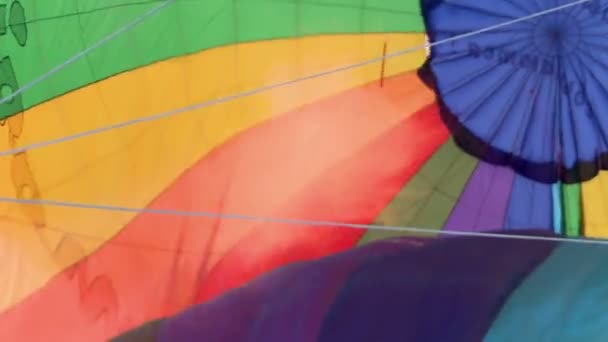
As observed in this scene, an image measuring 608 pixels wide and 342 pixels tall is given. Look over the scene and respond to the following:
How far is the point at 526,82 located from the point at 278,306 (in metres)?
0.35

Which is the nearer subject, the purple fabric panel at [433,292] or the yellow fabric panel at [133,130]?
the purple fabric panel at [433,292]

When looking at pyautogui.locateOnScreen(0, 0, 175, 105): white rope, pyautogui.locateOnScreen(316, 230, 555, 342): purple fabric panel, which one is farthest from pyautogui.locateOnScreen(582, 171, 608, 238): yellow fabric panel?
pyautogui.locateOnScreen(0, 0, 175, 105): white rope

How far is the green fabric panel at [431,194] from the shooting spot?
3.76 feet

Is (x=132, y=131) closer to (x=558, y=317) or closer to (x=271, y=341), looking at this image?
(x=271, y=341)

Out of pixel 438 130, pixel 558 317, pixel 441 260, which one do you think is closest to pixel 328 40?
pixel 438 130

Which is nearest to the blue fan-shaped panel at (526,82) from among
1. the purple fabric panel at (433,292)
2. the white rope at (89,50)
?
the purple fabric panel at (433,292)

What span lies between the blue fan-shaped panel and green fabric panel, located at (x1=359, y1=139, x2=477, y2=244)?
20 mm

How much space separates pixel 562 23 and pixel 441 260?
27 centimetres

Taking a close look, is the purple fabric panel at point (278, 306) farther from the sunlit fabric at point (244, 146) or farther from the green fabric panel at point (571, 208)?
the green fabric panel at point (571, 208)

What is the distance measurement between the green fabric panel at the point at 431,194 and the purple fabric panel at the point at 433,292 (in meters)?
0.06

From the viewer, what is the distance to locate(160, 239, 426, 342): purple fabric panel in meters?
1.06

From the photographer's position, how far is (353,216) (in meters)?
1.16

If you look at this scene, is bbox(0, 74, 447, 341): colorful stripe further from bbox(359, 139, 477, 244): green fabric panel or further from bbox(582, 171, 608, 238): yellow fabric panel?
bbox(582, 171, 608, 238): yellow fabric panel

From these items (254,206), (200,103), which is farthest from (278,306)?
(200,103)
